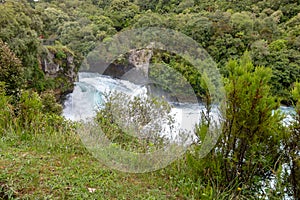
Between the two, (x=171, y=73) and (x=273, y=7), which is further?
(x=273, y=7)

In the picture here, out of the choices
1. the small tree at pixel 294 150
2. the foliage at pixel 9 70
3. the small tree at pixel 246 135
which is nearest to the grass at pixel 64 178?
the small tree at pixel 246 135

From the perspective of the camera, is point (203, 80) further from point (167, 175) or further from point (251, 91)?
point (167, 175)

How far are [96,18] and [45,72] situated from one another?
5531mm

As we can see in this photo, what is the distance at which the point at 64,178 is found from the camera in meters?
1.78

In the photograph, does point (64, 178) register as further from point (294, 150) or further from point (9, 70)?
point (9, 70)

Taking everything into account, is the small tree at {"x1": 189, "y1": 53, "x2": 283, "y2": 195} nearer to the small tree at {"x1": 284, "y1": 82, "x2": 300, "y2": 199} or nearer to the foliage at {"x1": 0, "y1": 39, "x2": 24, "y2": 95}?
the small tree at {"x1": 284, "y1": 82, "x2": 300, "y2": 199}

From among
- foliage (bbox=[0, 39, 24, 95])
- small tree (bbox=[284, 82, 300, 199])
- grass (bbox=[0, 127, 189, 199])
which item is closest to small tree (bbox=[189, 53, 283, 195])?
small tree (bbox=[284, 82, 300, 199])

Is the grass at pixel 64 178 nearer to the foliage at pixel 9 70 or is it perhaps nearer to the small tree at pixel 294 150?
the small tree at pixel 294 150

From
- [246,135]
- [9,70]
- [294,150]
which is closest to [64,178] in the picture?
[246,135]

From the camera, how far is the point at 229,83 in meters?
1.77

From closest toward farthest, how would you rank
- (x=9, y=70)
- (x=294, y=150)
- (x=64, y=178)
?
(x=294, y=150), (x=64, y=178), (x=9, y=70)

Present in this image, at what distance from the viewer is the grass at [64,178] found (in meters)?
1.62

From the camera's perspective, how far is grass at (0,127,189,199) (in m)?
1.62

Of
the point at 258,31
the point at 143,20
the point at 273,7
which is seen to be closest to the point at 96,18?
the point at 143,20
